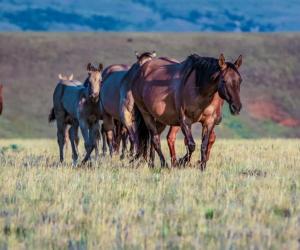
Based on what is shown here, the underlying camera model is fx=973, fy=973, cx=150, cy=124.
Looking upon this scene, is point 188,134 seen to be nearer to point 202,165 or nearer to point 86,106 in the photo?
point 202,165

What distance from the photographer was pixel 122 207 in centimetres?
1001

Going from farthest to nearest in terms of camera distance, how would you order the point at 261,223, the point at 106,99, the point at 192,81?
the point at 106,99, the point at 192,81, the point at 261,223

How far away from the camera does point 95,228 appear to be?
877cm

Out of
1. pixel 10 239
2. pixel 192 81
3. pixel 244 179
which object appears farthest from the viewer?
pixel 192 81

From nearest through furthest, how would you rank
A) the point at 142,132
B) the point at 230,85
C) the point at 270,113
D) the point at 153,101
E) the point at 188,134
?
the point at 230,85
the point at 188,134
the point at 153,101
the point at 142,132
the point at 270,113

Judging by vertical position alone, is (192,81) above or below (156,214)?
above

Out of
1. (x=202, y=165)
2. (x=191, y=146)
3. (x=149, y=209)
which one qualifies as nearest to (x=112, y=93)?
(x=191, y=146)

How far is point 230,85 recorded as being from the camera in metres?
14.5

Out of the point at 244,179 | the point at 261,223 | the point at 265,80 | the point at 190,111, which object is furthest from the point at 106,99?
the point at 265,80

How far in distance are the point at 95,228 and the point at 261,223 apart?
1.57 metres

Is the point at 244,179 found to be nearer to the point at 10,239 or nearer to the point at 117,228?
the point at 117,228

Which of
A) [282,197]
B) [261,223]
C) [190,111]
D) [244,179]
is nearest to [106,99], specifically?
[190,111]

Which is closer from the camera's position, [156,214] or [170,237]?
[170,237]

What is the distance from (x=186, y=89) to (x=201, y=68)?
1.33 ft
